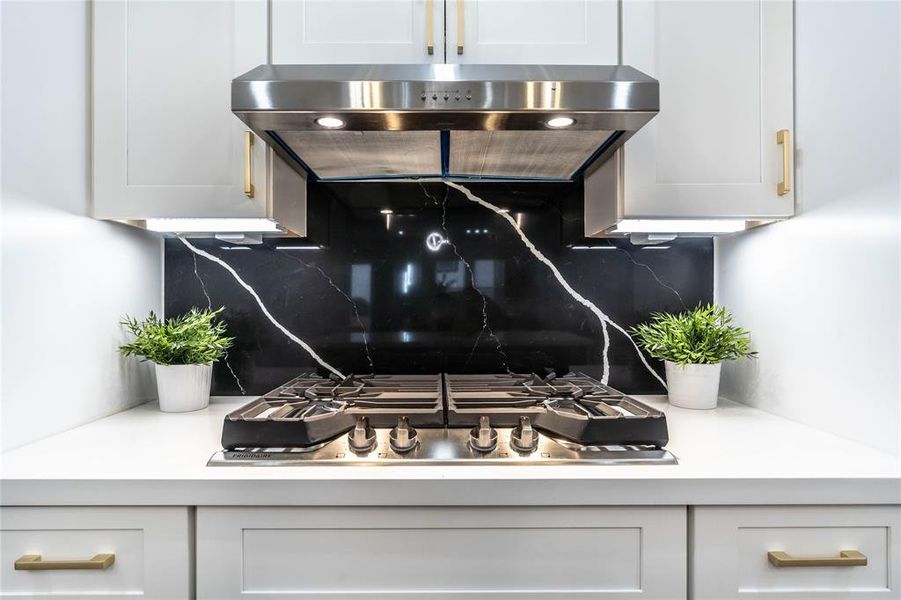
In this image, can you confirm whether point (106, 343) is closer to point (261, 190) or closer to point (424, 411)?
point (261, 190)

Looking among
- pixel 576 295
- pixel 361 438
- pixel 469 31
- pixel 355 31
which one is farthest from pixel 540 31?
pixel 361 438

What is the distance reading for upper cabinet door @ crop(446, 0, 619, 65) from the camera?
1.07 meters

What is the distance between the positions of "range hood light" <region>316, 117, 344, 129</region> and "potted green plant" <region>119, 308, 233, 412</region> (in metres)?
0.65

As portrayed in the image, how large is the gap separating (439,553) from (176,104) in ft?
3.61

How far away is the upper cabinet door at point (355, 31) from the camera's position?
107cm

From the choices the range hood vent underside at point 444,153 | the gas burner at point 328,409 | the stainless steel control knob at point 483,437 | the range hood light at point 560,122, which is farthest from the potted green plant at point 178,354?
the range hood light at point 560,122

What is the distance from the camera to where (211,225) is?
3.88 ft

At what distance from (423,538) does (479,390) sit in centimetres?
43

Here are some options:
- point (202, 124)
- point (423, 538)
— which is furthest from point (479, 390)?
point (202, 124)

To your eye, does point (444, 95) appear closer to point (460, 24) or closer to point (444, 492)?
point (460, 24)

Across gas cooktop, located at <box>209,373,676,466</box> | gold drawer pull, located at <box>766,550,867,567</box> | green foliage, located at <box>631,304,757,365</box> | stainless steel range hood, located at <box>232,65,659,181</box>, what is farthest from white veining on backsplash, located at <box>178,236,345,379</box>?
gold drawer pull, located at <box>766,550,867,567</box>

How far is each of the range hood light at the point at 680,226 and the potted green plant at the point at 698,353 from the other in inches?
8.7

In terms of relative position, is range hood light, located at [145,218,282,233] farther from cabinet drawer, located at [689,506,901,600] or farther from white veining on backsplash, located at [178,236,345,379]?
cabinet drawer, located at [689,506,901,600]

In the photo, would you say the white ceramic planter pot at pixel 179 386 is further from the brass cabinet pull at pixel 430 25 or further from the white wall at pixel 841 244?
the white wall at pixel 841 244
